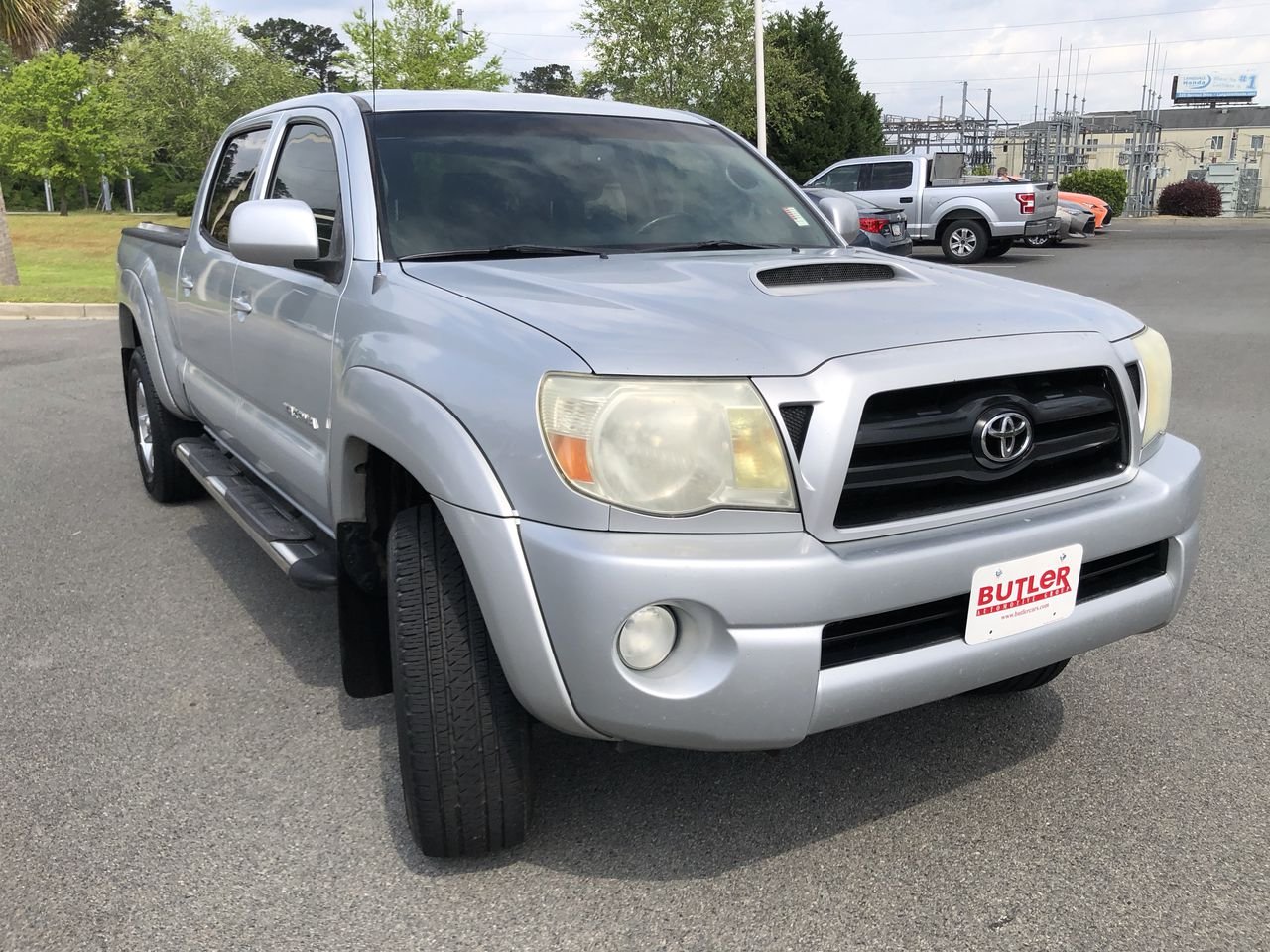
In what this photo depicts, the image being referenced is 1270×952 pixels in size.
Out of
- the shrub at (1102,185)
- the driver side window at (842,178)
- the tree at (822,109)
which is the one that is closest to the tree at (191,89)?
the tree at (822,109)

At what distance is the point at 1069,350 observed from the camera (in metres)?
2.50

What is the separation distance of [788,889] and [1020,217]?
63.4 ft

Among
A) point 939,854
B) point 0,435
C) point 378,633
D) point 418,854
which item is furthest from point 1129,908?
point 0,435

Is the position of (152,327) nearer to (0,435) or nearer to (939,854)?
(0,435)

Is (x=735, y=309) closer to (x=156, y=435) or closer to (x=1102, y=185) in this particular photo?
(x=156, y=435)

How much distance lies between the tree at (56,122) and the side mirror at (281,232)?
59.0 meters

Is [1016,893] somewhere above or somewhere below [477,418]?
below

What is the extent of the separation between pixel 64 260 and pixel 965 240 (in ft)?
64.9

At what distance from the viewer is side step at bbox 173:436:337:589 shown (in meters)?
3.10

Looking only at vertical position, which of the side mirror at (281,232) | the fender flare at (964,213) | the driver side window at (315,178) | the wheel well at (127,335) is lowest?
the wheel well at (127,335)

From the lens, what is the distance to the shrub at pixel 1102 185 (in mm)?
38344

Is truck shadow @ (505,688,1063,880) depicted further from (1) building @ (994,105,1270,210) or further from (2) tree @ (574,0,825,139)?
(1) building @ (994,105,1270,210)

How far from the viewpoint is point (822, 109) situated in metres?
38.6

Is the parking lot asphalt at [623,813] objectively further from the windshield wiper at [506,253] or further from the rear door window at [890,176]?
the rear door window at [890,176]
